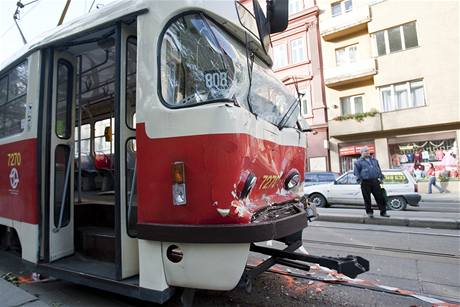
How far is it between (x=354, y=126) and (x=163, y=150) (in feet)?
63.3

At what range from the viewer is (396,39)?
770 inches

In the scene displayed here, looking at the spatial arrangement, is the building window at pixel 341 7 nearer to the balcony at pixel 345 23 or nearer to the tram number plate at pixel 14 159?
the balcony at pixel 345 23

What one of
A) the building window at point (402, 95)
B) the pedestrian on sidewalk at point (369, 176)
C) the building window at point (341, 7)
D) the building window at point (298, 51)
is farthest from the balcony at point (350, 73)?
the pedestrian on sidewalk at point (369, 176)

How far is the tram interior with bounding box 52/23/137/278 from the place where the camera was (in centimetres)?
331

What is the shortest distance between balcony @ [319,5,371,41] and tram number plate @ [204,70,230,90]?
20.4 m

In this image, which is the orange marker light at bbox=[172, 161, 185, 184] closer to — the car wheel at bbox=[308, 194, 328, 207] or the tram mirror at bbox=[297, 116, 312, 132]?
the tram mirror at bbox=[297, 116, 312, 132]

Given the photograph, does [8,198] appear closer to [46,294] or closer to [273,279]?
[46,294]

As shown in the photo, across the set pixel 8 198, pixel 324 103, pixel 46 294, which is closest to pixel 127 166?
pixel 46 294

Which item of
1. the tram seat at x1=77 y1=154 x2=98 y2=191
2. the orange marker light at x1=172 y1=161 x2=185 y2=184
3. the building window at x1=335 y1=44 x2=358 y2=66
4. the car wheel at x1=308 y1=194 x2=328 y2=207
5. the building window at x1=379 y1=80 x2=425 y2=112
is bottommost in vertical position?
the car wheel at x1=308 y1=194 x2=328 y2=207

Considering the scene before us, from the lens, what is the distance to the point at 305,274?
4.47m

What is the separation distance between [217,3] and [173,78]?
0.76 metres

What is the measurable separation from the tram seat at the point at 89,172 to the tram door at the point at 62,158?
267cm

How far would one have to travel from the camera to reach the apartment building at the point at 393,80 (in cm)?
1805

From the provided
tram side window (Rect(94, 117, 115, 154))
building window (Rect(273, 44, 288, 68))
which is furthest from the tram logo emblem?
building window (Rect(273, 44, 288, 68))
